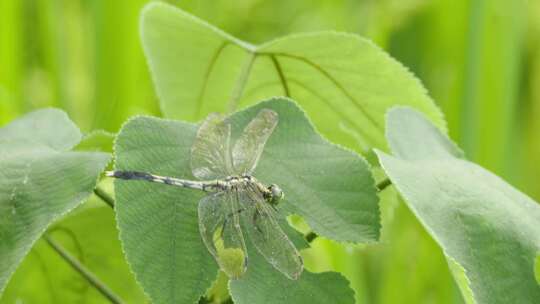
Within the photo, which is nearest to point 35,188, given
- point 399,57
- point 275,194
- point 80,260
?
point 275,194

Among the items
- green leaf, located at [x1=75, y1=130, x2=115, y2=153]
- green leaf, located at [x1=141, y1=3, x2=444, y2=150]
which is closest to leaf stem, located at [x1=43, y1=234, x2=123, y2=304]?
green leaf, located at [x1=75, y1=130, x2=115, y2=153]

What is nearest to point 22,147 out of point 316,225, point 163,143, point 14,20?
point 163,143

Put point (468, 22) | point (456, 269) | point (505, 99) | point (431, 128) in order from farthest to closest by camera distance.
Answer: point (505, 99) < point (468, 22) < point (431, 128) < point (456, 269)

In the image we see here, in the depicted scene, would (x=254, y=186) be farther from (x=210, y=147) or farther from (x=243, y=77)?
(x=243, y=77)

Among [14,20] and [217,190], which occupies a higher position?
[217,190]

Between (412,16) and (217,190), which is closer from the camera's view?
(217,190)

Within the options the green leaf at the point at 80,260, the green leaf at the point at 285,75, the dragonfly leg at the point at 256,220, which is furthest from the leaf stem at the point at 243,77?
the dragonfly leg at the point at 256,220

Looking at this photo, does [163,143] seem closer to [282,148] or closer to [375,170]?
[282,148]

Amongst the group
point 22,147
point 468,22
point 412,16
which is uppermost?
point 22,147

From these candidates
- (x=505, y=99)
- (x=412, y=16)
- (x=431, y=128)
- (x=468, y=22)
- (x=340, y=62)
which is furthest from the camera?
(x=412, y=16)
